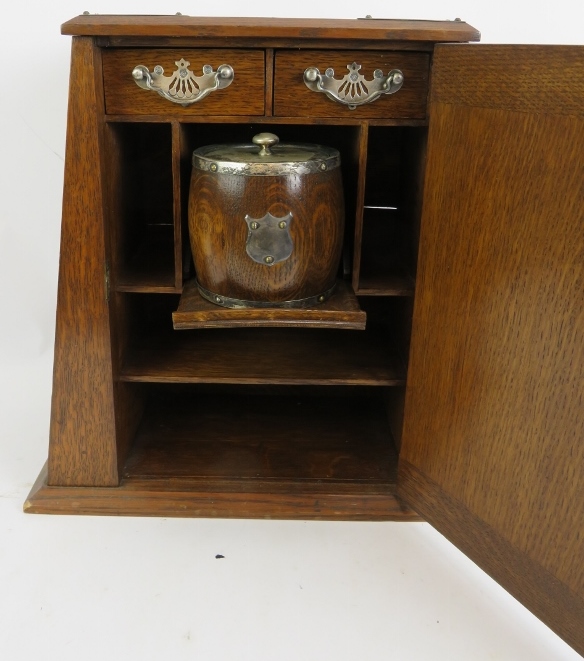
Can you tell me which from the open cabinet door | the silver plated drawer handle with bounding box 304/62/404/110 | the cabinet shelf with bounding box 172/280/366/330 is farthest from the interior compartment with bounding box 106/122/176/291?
the open cabinet door

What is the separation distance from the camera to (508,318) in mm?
1247

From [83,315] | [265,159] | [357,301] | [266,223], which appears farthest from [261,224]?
[83,315]

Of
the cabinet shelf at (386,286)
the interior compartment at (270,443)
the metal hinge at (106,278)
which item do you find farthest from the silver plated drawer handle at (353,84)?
the interior compartment at (270,443)

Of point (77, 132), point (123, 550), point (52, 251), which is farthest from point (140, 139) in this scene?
point (123, 550)

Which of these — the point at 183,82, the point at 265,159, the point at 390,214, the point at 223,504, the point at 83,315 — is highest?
the point at 183,82

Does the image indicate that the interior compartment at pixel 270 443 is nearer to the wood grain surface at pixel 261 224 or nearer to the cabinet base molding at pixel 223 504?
the cabinet base molding at pixel 223 504

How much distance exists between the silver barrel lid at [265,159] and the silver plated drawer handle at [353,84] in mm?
115

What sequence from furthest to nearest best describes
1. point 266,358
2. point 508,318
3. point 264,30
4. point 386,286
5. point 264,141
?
point 266,358 → point 386,286 → point 264,141 → point 264,30 → point 508,318

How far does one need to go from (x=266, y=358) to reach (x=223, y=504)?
1.11 ft

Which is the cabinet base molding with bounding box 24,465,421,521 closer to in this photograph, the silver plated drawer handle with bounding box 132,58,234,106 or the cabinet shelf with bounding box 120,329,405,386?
the cabinet shelf with bounding box 120,329,405,386

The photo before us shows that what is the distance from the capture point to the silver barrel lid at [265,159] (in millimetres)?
1426

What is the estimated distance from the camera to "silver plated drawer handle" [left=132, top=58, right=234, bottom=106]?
1.42m

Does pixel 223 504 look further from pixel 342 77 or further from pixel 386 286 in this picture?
pixel 342 77

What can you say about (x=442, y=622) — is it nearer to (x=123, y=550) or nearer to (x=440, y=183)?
(x=123, y=550)
